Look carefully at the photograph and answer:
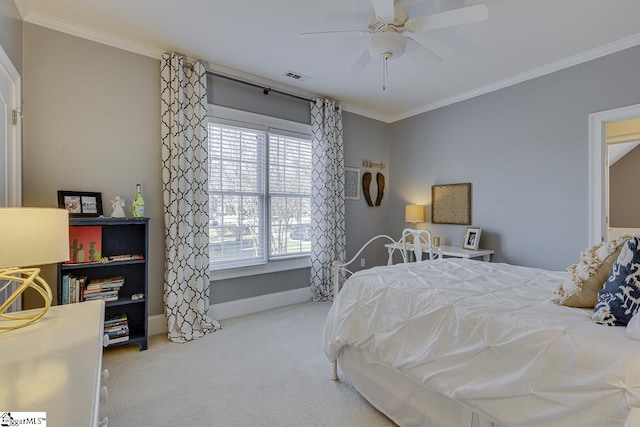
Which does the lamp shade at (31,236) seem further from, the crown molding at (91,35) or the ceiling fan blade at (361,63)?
the ceiling fan blade at (361,63)

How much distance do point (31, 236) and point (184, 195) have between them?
6.11 feet

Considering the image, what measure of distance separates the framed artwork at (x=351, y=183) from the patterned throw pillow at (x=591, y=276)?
3.20 meters

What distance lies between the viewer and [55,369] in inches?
31.4

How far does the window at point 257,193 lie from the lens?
11.1 feet

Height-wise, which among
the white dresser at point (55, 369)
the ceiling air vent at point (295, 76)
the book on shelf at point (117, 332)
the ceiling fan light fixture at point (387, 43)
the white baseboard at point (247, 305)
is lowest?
the white baseboard at point (247, 305)

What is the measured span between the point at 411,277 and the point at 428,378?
0.65 m

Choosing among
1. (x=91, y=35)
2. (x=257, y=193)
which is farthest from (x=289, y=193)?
(x=91, y=35)

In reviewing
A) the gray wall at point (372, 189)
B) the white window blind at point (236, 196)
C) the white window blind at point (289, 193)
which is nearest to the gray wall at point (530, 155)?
the gray wall at point (372, 189)

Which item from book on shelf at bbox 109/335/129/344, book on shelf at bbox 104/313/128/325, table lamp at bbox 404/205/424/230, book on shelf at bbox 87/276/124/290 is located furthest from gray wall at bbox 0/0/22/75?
table lamp at bbox 404/205/424/230

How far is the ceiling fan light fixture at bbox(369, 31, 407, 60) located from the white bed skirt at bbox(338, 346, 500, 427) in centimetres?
210

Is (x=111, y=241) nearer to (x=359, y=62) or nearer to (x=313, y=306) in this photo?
(x=313, y=306)

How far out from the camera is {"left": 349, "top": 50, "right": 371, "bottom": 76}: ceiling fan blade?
2914mm

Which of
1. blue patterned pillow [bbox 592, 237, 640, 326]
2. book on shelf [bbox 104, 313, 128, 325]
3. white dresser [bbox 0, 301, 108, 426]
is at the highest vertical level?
blue patterned pillow [bbox 592, 237, 640, 326]

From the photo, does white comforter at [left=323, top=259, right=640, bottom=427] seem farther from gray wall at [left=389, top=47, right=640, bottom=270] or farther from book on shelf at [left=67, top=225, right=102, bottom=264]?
book on shelf at [left=67, top=225, right=102, bottom=264]
